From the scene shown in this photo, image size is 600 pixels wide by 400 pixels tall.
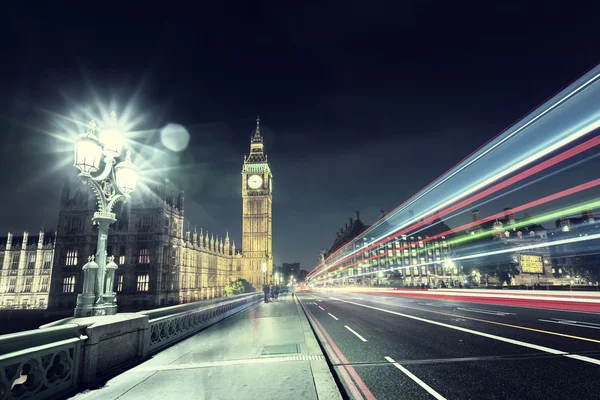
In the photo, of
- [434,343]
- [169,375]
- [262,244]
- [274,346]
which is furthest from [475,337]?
[262,244]

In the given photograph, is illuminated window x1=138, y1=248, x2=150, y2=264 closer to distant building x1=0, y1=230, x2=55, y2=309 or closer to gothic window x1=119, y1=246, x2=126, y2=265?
gothic window x1=119, y1=246, x2=126, y2=265

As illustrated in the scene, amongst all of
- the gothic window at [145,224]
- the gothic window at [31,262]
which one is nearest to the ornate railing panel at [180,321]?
the gothic window at [145,224]

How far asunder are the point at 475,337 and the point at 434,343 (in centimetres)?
169

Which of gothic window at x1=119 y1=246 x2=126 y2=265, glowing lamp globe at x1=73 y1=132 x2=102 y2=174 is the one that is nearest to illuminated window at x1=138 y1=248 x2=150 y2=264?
gothic window at x1=119 y1=246 x2=126 y2=265

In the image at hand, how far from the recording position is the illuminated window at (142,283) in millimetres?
54562

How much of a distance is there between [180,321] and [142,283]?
167ft

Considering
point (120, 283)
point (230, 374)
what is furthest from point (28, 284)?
point (230, 374)

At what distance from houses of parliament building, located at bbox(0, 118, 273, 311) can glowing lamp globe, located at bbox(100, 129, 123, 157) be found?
127ft

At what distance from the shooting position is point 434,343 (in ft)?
29.6

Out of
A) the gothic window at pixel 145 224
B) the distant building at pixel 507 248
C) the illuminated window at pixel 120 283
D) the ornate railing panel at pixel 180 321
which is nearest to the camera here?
the ornate railing panel at pixel 180 321

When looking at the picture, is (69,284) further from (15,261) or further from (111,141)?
(111,141)

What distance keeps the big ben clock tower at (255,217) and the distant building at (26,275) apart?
52309 mm

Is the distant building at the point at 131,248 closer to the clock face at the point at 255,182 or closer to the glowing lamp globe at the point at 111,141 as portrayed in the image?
the clock face at the point at 255,182

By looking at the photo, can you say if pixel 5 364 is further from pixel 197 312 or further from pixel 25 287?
pixel 25 287
